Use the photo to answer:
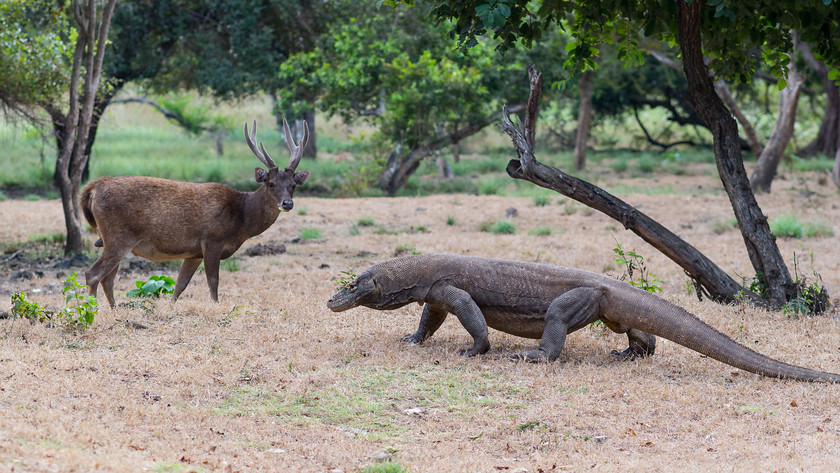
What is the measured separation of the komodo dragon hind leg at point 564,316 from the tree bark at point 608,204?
193 cm

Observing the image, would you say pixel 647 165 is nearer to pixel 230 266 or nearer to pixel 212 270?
pixel 230 266

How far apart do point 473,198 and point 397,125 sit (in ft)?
11.2

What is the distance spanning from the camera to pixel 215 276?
8844mm

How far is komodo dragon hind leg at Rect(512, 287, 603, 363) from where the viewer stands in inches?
252

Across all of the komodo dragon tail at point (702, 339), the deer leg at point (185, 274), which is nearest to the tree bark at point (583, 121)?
the deer leg at point (185, 274)

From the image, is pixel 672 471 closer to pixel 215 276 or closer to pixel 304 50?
pixel 215 276

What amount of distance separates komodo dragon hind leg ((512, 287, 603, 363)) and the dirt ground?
216 millimetres

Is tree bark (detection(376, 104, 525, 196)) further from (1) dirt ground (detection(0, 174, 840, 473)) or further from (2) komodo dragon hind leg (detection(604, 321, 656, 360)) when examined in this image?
(2) komodo dragon hind leg (detection(604, 321, 656, 360))

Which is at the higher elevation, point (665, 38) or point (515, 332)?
point (665, 38)

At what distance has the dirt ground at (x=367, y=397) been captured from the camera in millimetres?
4605

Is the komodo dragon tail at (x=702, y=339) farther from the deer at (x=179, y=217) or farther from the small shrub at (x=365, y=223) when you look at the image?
the small shrub at (x=365, y=223)

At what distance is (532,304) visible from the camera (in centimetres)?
661

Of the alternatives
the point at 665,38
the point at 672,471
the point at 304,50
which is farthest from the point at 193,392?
the point at 304,50

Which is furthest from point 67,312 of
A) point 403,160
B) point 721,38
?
point 403,160
